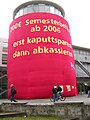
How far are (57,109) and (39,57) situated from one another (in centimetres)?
1023

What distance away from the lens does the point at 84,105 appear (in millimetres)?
12789

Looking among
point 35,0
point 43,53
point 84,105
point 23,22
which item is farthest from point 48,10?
point 84,105

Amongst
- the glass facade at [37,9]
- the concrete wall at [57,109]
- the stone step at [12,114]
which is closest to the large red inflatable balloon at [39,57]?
the glass facade at [37,9]

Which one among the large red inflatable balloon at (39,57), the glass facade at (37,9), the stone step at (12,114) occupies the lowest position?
the stone step at (12,114)

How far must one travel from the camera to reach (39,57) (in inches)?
923

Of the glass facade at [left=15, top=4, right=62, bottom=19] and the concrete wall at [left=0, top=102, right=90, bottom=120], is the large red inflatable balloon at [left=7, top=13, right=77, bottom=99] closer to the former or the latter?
the glass facade at [left=15, top=4, right=62, bottom=19]

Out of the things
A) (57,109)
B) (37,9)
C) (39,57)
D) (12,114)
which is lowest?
(12,114)

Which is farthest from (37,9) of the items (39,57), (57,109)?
(57,109)

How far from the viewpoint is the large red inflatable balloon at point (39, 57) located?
74.9 feet

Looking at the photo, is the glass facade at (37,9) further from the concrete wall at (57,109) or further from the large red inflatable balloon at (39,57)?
the concrete wall at (57,109)

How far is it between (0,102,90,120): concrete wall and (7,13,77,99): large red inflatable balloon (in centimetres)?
703

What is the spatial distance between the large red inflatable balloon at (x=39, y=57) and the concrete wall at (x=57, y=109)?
703 cm

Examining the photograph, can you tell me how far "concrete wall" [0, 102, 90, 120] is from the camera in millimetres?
12848

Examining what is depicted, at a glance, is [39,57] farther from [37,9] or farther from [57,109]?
[57,109]
